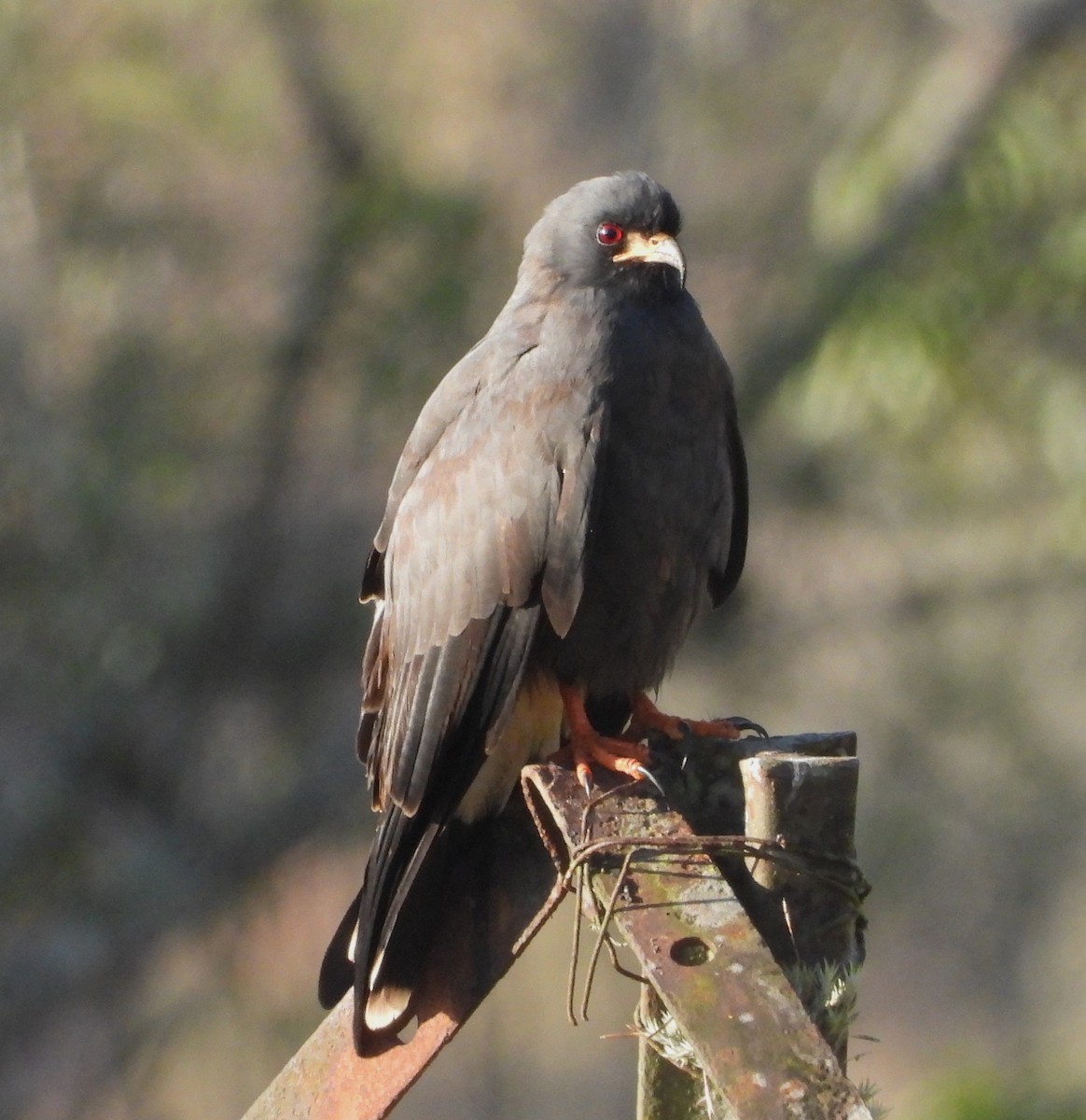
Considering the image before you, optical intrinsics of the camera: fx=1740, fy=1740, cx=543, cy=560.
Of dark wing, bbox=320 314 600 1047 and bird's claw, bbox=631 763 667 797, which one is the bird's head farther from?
bird's claw, bbox=631 763 667 797

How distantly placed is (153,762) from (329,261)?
222 centimetres

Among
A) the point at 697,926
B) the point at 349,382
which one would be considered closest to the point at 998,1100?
the point at 349,382

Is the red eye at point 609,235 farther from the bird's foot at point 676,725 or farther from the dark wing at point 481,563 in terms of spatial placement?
the bird's foot at point 676,725

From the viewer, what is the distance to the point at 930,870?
908cm

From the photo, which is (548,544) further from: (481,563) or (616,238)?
(616,238)

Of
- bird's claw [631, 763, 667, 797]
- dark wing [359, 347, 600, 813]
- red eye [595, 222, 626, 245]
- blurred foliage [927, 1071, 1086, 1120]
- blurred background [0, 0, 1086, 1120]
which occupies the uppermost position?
blurred background [0, 0, 1086, 1120]

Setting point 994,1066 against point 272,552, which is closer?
point 272,552

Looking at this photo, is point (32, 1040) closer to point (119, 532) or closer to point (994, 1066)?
point (119, 532)

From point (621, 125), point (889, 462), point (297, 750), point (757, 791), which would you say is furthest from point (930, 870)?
point (757, 791)

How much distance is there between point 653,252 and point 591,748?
1.06 meters

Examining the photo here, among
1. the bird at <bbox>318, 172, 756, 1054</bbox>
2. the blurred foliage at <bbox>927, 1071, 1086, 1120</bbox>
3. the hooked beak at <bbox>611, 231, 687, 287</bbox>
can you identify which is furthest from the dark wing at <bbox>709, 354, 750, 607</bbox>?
the blurred foliage at <bbox>927, 1071, 1086, 1120</bbox>

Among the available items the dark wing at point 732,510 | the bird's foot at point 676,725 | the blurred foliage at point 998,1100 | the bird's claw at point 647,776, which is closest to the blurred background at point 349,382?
the blurred foliage at point 998,1100

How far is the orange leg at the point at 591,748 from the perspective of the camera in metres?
2.88

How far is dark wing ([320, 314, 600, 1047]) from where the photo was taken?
297 cm
